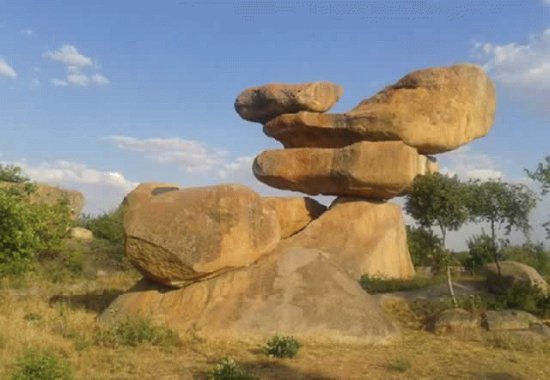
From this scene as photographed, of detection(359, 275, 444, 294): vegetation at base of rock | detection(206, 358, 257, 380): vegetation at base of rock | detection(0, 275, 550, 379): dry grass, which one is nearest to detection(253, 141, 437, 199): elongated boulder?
detection(359, 275, 444, 294): vegetation at base of rock

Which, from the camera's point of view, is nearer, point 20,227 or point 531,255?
point 20,227

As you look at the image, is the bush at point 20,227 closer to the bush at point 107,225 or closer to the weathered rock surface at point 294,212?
the weathered rock surface at point 294,212

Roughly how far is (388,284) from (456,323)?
510cm

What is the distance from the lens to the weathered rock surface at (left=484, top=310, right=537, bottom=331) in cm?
1206

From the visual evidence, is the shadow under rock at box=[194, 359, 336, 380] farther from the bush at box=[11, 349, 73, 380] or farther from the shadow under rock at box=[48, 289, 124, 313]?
the shadow under rock at box=[48, 289, 124, 313]

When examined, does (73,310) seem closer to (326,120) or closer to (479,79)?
(326,120)

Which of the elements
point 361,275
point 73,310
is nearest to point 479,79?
point 361,275

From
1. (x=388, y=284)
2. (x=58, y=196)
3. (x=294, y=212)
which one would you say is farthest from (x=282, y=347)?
(x=58, y=196)

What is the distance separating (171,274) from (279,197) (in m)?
11.0

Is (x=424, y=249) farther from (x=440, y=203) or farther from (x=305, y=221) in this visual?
(x=440, y=203)

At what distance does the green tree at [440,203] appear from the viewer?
16.4 meters

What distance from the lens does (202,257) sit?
35.3 ft

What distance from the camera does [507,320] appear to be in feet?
39.9

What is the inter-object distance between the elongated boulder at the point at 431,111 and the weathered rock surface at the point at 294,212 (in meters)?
3.19
